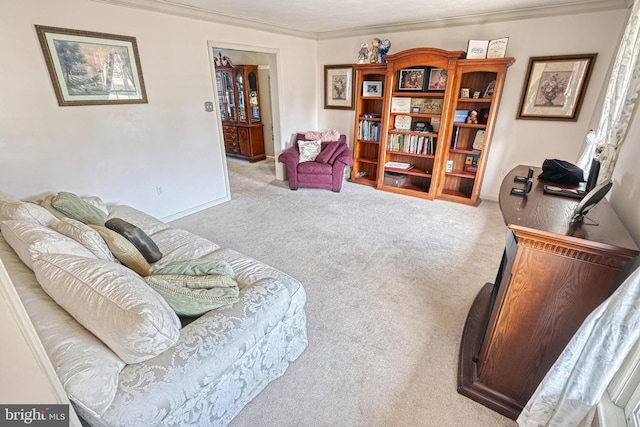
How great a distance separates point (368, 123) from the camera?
15.3 feet

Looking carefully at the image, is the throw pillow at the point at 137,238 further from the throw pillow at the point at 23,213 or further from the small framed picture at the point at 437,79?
the small framed picture at the point at 437,79

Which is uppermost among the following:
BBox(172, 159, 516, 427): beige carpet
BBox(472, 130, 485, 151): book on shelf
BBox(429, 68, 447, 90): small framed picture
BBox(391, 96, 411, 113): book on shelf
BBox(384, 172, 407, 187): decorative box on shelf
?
BBox(429, 68, 447, 90): small framed picture

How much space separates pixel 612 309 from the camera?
39.2 inches

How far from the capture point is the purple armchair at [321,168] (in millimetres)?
4531

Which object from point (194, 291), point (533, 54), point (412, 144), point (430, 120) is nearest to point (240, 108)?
point (412, 144)

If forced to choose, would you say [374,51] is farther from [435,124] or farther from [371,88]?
[435,124]

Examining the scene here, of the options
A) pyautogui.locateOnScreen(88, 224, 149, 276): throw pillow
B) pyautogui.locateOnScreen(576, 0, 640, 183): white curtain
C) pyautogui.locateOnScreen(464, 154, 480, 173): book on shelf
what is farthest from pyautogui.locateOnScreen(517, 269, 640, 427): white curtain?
pyautogui.locateOnScreen(464, 154, 480, 173): book on shelf

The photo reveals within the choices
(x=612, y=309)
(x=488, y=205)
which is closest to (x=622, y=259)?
(x=612, y=309)

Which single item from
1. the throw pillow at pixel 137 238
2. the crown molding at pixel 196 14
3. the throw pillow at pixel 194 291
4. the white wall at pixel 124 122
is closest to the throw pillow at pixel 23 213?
the throw pillow at pixel 137 238

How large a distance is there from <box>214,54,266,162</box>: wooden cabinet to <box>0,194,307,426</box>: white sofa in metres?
5.09

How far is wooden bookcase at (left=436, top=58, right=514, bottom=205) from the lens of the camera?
11.5 feet

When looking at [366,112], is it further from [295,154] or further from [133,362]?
[133,362]

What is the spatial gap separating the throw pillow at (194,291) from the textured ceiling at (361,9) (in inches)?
119

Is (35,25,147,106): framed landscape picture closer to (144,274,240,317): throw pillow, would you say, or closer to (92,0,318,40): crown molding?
(92,0,318,40): crown molding
